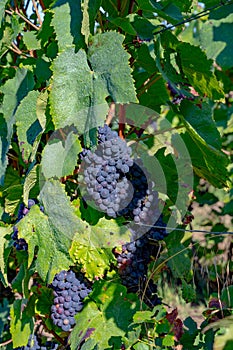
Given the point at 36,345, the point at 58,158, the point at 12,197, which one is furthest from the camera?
the point at 36,345

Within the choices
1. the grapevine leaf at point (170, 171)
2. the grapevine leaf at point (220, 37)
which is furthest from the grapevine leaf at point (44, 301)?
the grapevine leaf at point (220, 37)

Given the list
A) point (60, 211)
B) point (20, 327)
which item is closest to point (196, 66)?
point (60, 211)

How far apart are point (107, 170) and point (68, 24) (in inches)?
14.2

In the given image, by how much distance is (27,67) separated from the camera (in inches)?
63.0

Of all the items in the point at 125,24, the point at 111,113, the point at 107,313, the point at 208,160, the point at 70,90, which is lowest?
the point at 107,313

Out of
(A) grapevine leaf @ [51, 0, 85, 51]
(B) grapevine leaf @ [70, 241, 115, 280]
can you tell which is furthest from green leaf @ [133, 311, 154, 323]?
(A) grapevine leaf @ [51, 0, 85, 51]

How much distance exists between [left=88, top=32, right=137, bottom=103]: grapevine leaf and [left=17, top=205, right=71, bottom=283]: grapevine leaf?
1.17 ft

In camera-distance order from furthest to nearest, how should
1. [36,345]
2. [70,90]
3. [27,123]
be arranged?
[36,345], [27,123], [70,90]

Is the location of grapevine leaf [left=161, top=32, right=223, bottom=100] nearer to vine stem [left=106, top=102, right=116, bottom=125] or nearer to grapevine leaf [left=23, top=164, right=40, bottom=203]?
vine stem [left=106, top=102, right=116, bottom=125]

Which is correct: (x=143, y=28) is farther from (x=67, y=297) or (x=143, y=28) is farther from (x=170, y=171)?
(x=67, y=297)

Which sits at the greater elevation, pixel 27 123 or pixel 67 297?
pixel 27 123

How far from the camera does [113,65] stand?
123cm

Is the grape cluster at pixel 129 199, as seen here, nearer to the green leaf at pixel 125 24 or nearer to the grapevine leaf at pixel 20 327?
the green leaf at pixel 125 24

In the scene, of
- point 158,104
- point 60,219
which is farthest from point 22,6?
point 60,219
